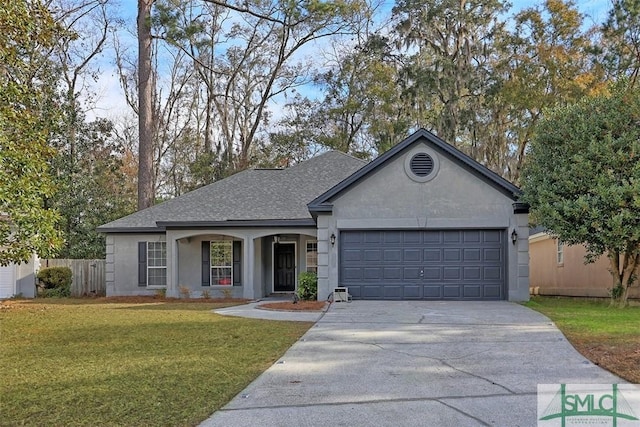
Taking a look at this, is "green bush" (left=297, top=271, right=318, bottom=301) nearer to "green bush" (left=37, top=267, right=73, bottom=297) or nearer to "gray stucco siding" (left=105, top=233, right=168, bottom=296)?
"gray stucco siding" (left=105, top=233, right=168, bottom=296)

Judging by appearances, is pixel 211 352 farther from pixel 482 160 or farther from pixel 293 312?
pixel 482 160

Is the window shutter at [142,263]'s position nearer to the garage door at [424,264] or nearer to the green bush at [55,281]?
the green bush at [55,281]

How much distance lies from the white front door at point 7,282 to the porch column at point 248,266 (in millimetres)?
8823

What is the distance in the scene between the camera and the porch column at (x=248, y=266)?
1861cm

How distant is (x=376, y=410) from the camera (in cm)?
554

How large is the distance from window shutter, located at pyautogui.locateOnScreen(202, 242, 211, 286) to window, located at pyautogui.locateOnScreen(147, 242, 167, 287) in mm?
1429

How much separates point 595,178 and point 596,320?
162 inches

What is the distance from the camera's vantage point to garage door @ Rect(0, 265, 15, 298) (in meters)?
20.6

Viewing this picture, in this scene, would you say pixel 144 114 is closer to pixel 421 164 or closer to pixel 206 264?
pixel 206 264

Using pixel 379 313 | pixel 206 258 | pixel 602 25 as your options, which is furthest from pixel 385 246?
pixel 602 25

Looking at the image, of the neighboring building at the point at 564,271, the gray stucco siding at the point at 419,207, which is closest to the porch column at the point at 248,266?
the gray stucco siding at the point at 419,207

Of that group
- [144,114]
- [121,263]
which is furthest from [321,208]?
[144,114]

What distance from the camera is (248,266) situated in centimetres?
1864

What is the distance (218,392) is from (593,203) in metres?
11.2
